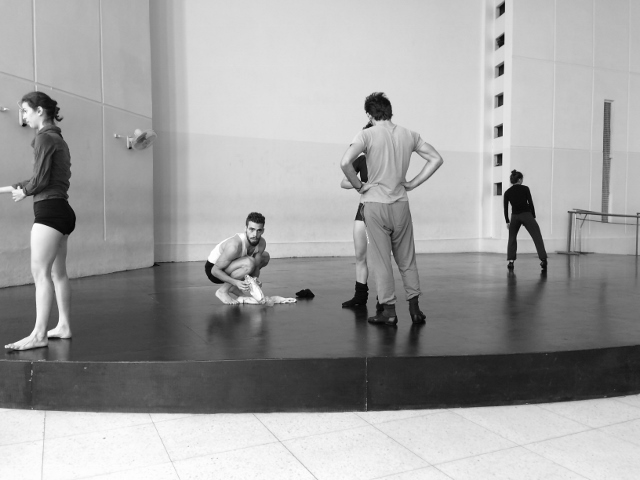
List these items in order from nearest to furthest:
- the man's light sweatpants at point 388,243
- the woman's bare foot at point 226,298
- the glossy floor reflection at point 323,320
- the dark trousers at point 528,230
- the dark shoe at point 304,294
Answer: the glossy floor reflection at point 323,320 → the man's light sweatpants at point 388,243 → the woman's bare foot at point 226,298 → the dark shoe at point 304,294 → the dark trousers at point 528,230

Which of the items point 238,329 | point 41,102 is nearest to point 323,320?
point 238,329

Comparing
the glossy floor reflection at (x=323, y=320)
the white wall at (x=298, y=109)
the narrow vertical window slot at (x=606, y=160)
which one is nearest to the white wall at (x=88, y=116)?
the glossy floor reflection at (x=323, y=320)

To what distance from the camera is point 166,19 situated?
8922mm

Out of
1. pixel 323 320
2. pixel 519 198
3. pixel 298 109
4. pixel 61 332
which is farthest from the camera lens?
pixel 298 109

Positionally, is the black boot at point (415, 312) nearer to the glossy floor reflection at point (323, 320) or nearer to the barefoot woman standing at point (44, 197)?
the glossy floor reflection at point (323, 320)

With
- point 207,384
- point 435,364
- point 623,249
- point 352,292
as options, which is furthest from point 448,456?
point 623,249

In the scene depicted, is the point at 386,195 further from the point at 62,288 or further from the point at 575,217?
the point at 575,217

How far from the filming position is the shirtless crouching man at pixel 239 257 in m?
Result: 4.25

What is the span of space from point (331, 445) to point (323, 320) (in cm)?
155

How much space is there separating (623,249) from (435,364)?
10962 mm

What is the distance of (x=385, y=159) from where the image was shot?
3643 mm

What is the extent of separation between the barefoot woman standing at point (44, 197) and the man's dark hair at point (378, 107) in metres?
1.88

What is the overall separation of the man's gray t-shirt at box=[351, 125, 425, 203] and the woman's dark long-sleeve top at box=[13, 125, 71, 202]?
5.77 ft

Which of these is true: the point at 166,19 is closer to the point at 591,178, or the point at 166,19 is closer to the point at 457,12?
the point at 457,12
